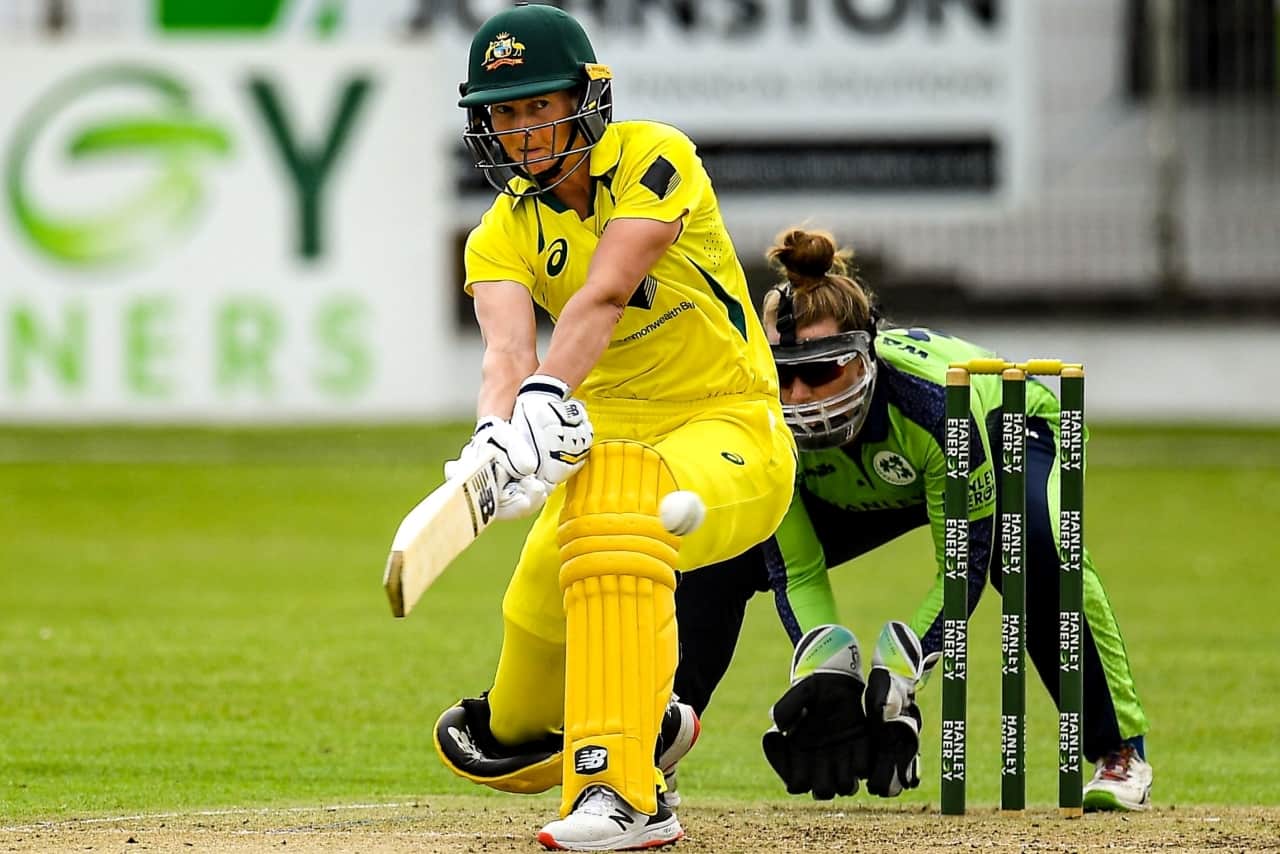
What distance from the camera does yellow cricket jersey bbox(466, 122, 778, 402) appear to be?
4.74 metres

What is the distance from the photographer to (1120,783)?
18.4 ft

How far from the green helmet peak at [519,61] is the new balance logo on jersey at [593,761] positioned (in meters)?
1.27

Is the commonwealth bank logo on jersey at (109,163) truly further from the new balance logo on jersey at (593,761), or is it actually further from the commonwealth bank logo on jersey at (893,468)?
the new balance logo on jersey at (593,761)

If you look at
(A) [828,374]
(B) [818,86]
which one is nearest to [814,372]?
(A) [828,374]

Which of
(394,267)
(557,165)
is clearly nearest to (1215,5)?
(394,267)

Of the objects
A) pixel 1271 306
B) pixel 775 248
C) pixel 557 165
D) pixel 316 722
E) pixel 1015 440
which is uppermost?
pixel 557 165

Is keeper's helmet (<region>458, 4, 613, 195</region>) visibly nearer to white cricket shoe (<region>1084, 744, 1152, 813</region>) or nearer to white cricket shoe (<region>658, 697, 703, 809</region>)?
white cricket shoe (<region>658, 697, 703, 809</region>)

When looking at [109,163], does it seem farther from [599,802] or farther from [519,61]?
[599,802]

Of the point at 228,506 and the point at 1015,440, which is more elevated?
the point at 1015,440

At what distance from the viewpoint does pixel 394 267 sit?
15258 millimetres

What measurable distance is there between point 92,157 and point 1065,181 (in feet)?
25.3

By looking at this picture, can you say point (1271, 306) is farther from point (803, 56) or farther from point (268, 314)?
point (268, 314)

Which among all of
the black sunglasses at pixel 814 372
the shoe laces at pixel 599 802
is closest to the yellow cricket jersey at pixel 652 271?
the black sunglasses at pixel 814 372

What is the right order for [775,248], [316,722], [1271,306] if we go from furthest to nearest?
[1271,306] → [316,722] → [775,248]
